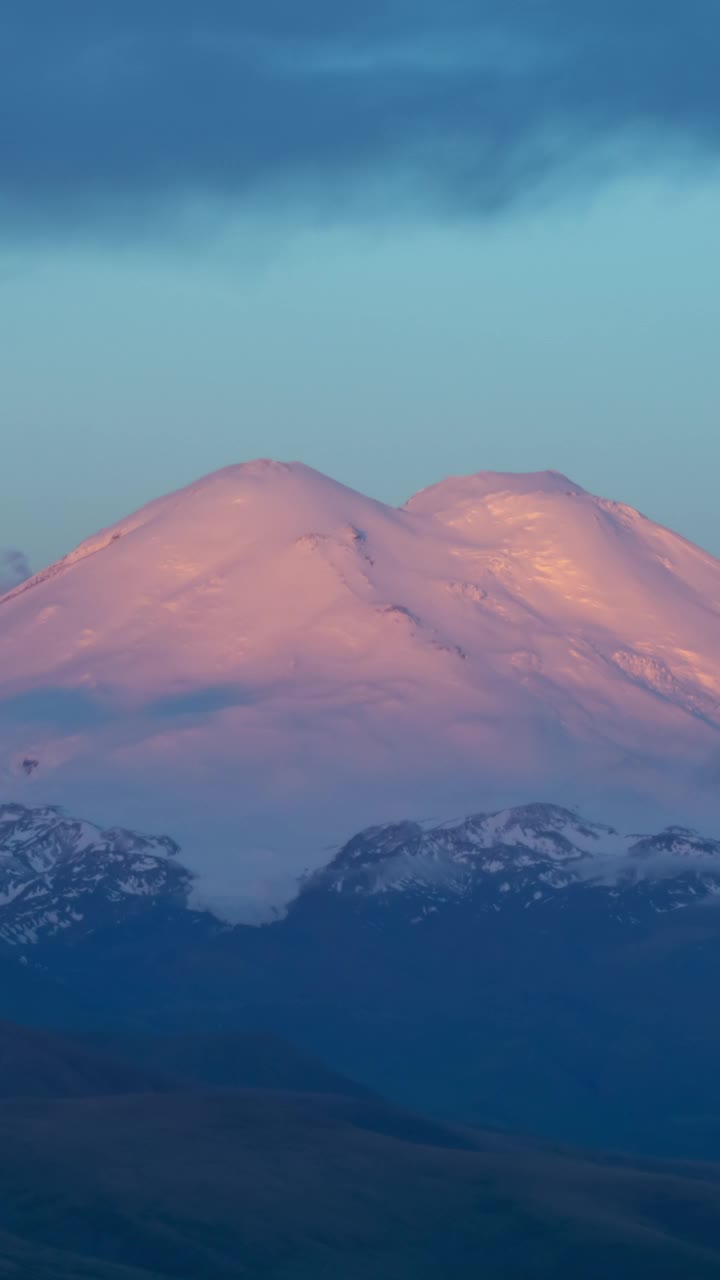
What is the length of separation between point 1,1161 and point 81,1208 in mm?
8036

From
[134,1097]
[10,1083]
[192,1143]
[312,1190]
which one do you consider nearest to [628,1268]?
[312,1190]

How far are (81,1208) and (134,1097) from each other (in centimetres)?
3038

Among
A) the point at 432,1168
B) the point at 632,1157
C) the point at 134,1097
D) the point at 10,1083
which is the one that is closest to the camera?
the point at 432,1168

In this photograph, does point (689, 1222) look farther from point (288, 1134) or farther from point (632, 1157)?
point (632, 1157)

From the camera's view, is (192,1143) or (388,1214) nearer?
(388,1214)

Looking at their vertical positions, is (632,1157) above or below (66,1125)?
above

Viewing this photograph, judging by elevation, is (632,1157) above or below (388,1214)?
above

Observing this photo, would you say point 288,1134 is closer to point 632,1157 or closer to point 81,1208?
point 81,1208

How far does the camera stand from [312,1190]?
141750 millimetres

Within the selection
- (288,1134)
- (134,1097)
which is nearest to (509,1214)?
(288,1134)

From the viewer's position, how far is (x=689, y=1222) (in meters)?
141

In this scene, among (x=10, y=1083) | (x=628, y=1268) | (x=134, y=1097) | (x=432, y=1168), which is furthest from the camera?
(x=10, y=1083)

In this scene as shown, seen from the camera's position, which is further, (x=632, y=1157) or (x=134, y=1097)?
(x=632, y=1157)

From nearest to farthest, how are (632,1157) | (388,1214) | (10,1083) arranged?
1. (388,1214)
2. (10,1083)
3. (632,1157)
